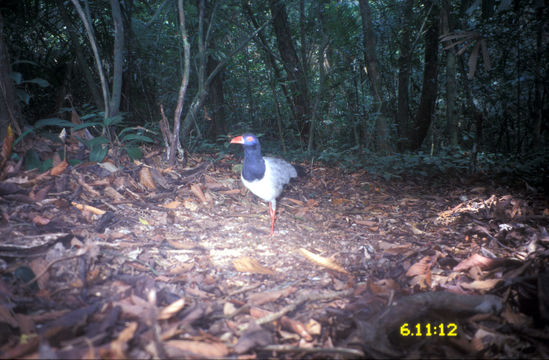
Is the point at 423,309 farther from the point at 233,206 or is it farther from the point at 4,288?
the point at 233,206

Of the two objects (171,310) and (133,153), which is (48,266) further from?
(133,153)

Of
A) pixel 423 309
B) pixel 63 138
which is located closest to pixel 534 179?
pixel 423 309

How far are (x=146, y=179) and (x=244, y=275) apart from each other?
1856 millimetres

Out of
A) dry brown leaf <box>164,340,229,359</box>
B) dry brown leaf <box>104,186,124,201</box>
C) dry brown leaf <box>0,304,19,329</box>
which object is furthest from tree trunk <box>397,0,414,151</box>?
dry brown leaf <box>0,304,19,329</box>

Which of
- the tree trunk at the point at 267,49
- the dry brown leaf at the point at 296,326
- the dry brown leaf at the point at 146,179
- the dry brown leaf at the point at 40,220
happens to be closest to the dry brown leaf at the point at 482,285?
the dry brown leaf at the point at 296,326

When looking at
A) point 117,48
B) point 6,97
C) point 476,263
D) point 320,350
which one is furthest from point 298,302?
point 117,48

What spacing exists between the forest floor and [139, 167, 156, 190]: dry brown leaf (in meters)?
0.02

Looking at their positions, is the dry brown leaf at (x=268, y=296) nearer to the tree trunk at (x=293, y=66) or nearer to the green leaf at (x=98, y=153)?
the green leaf at (x=98, y=153)

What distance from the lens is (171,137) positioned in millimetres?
3977

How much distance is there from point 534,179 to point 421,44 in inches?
187

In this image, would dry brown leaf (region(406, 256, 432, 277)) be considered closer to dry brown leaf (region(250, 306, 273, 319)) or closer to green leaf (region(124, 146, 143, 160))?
dry brown leaf (region(250, 306, 273, 319))

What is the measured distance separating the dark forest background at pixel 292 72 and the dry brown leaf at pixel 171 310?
2235 millimetres

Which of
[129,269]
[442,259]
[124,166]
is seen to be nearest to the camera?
[129,269]
